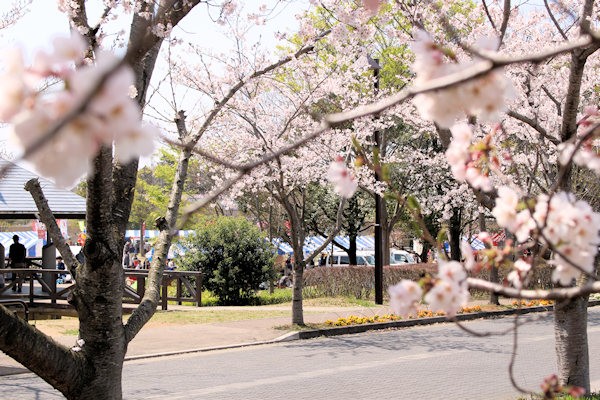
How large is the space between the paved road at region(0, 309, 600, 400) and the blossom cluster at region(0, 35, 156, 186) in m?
8.58

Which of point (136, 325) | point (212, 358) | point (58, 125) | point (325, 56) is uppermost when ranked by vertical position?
point (325, 56)

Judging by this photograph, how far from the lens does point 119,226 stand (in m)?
5.34

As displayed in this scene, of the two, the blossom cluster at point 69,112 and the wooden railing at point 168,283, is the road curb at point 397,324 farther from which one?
the blossom cluster at point 69,112

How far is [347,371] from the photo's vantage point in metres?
11.2

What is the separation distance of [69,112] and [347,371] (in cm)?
1057

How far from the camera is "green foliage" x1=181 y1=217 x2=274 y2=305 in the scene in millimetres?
22953

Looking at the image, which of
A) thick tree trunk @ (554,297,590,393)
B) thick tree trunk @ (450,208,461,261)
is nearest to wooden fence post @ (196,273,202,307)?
thick tree trunk @ (450,208,461,261)

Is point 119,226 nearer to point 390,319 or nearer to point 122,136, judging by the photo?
point 122,136

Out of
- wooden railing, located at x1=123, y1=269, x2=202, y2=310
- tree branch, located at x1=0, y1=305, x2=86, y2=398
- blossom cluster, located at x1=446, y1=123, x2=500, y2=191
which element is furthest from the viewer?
wooden railing, located at x1=123, y1=269, x2=202, y2=310

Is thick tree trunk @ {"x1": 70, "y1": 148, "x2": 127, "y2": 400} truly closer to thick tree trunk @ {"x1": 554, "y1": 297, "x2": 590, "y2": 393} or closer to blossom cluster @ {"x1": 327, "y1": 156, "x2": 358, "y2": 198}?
blossom cluster @ {"x1": 327, "y1": 156, "x2": 358, "y2": 198}

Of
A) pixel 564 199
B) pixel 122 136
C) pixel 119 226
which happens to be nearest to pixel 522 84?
pixel 119 226

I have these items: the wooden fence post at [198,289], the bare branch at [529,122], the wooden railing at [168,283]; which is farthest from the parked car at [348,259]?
the bare branch at [529,122]

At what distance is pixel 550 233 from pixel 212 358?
10.9 meters

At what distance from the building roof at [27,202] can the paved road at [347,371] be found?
975 cm
